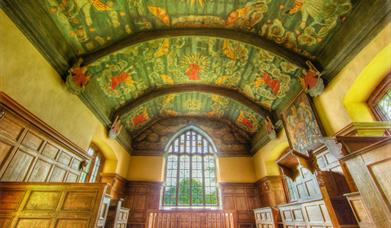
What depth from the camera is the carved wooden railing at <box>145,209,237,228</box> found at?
6.50 meters

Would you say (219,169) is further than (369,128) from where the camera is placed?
Yes

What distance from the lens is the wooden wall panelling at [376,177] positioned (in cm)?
156

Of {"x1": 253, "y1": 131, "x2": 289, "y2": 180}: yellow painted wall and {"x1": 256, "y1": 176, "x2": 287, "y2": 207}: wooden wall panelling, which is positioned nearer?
{"x1": 253, "y1": 131, "x2": 289, "y2": 180}: yellow painted wall

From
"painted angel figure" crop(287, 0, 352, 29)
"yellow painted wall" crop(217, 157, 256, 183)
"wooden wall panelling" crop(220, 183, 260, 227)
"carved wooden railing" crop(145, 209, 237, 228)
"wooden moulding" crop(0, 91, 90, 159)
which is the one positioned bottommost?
"carved wooden railing" crop(145, 209, 237, 228)

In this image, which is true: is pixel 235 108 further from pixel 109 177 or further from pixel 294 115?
pixel 109 177

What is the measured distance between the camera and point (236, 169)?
8.51 metres

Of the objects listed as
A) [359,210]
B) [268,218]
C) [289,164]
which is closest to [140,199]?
[268,218]

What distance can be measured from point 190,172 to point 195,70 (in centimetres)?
490

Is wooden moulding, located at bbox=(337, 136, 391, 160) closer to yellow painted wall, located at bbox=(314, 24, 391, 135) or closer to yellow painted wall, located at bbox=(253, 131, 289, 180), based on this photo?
yellow painted wall, located at bbox=(314, 24, 391, 135)

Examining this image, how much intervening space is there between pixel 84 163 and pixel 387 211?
5.74 metres

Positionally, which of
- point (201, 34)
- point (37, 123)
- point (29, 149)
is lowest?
point (29, 149)

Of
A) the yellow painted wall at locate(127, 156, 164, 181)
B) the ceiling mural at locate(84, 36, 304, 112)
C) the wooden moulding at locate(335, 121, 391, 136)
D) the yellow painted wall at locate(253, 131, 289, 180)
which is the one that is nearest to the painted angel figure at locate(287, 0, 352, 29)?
the ceiling mural at locate(84, 36, 304, 112)

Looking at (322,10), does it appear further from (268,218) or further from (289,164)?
(268,218)

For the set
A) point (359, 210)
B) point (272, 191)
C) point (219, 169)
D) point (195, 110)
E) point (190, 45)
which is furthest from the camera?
point (195, 110)
